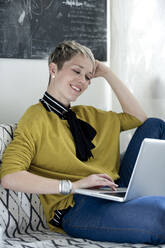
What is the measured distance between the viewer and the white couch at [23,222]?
66.2 inches

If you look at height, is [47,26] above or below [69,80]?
above

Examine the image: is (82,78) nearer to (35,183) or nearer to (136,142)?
(136,142)

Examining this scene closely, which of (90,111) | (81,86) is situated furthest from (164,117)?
(81,86)

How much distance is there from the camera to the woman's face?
6.73 ft

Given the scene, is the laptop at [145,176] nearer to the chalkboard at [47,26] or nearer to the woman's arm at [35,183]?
the woman's arm at [35,183]

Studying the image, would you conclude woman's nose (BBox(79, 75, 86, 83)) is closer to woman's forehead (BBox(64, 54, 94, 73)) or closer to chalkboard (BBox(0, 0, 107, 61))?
woman's forehead (BBox(64, 54, 94, 73))

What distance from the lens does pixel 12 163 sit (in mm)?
1760

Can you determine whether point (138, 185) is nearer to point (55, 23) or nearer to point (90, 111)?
point (90, 111)

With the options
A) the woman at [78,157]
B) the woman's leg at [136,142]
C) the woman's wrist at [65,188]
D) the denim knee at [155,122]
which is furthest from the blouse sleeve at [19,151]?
the denim knee at [155,122]

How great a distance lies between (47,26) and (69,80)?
0.67 meters

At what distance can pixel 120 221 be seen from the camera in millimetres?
1677

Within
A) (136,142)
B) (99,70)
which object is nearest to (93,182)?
(136,142)

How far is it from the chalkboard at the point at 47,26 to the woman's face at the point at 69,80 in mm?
493

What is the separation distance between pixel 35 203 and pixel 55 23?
114 centimetres
